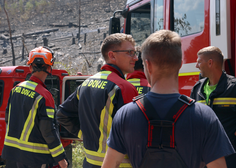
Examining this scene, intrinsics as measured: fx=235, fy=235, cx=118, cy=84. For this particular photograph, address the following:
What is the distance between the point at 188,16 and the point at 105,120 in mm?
2210

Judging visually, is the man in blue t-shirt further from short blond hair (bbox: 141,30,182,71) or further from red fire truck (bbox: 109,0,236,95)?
red fire truck (bbox: 109,0,236,95)

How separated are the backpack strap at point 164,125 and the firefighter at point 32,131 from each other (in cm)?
155

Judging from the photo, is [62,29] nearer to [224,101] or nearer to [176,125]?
[224,101]

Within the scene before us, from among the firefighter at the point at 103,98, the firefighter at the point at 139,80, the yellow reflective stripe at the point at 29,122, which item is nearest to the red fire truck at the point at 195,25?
the firefighter at the point at 139,80

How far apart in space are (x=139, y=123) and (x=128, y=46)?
104cm

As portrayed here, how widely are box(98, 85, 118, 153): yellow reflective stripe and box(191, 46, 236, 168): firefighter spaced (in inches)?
49.8

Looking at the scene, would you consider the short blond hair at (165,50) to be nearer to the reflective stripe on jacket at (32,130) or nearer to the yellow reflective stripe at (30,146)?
the reflective stripe on jacket at (32,130)

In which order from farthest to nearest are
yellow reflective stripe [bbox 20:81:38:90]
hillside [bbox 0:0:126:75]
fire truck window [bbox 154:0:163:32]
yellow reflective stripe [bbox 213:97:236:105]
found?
hillside [bbox 0:0:126:75] < fire truck window [bbox 154:0:163:32] < yellow reflective stripe [bbox 20:81:38:90] < yellow reflective stripe [bbox 213:97:236:105]

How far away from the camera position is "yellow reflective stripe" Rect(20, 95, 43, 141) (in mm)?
2500

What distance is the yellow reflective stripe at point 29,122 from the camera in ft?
8.20

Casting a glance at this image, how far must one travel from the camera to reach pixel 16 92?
103 inches

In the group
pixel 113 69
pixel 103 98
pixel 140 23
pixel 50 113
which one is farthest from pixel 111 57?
pixel 140 23

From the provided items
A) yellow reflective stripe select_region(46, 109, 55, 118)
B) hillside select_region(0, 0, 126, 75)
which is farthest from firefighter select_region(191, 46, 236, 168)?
hillside select_region(0, 0, 126, 75)

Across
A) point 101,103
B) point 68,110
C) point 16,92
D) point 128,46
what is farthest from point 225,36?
point 16,92
